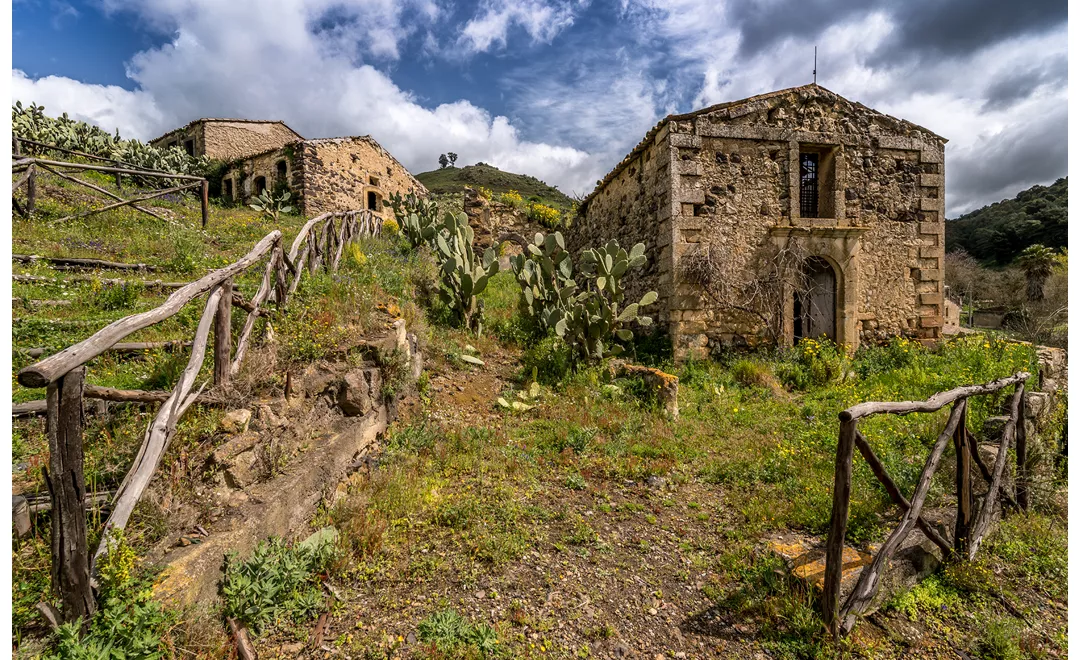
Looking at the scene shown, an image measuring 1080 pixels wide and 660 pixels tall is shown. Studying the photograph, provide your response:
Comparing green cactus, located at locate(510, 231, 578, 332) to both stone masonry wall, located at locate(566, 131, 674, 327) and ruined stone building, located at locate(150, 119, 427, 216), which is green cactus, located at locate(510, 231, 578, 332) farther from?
ruined stone building, located at locate(150, 119, 427, 216)

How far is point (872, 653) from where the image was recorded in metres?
2.30

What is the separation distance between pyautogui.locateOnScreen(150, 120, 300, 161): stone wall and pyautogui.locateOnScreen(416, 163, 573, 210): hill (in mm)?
13337

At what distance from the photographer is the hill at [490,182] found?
35.3 metres

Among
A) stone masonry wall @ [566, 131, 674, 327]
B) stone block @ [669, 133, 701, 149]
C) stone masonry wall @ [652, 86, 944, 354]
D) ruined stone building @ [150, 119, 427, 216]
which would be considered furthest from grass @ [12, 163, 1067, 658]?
ruined stone building @ [150, 119, 427, 216]

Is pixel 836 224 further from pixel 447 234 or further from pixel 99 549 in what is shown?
pixel 99 549

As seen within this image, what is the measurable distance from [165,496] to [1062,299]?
20992mm

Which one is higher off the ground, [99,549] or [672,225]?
[672,225]

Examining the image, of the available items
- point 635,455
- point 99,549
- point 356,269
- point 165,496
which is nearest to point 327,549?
point 165,496

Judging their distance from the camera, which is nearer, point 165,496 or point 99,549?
point 99,549

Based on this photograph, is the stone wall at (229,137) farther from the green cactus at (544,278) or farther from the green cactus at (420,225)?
the green cactus at (544,278)

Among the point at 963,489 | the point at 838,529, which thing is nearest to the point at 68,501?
the point at 838,529

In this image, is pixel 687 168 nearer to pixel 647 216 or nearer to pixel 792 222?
pixel 647 216

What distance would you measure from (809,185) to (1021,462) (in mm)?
6460

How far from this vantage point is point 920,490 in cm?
261
